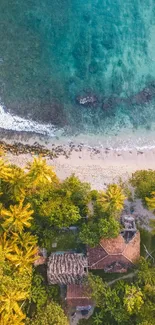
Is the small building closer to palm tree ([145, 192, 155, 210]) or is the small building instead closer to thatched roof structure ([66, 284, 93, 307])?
thatched roof structure ([66, 284, 93, 307])

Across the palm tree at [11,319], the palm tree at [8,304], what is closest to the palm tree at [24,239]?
the palm tree at [8,304]

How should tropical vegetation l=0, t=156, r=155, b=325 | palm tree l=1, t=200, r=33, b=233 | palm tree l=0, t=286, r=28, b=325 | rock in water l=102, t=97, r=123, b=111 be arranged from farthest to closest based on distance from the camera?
1. rock in water l=102, t=97, r=123, b=111
2. tropical vegetation l=0, t=156, r=155, b=325
3. palm tree l=1, t=200, r=33, b=233
4. palm tree l=0, t=286, r=28, b=325

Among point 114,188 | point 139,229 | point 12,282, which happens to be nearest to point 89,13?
point 114,188

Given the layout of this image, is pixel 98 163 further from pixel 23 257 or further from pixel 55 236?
pixel 23 257

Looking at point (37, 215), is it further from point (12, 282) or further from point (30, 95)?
point (30, 95)

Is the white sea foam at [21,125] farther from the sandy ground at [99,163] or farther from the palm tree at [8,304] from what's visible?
the palm tree at [8,304]

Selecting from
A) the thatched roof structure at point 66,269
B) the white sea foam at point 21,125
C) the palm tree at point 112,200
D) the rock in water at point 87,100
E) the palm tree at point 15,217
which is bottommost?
the thatched roof structure at point 66,269

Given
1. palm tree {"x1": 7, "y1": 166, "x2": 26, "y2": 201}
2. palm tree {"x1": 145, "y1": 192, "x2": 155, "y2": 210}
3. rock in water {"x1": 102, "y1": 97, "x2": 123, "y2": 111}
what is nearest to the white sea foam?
rock in water {"x1": 102, "y1": 97, "x2": 123, "y2": 111}
